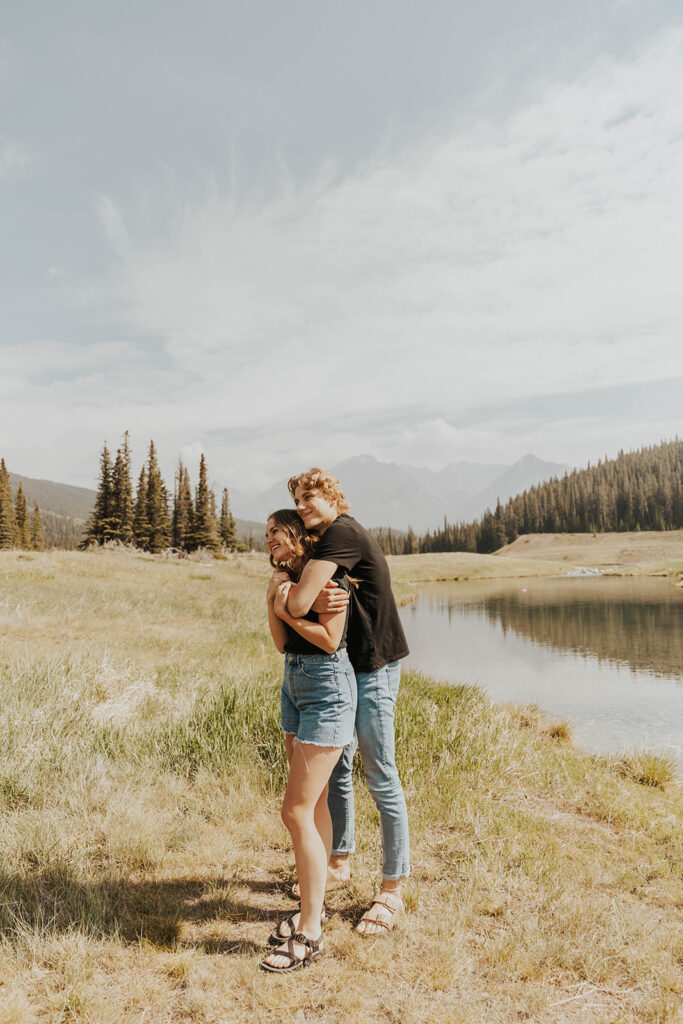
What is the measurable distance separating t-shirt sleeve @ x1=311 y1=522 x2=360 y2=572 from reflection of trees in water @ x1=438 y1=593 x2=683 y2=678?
1519 centimetres

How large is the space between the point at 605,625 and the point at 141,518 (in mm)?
53745

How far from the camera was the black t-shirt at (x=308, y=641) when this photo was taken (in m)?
3.36

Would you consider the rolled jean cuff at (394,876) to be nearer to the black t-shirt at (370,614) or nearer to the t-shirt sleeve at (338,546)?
the black t-shirt at (370,614)

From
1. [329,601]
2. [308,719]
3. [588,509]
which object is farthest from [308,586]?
[588,509]

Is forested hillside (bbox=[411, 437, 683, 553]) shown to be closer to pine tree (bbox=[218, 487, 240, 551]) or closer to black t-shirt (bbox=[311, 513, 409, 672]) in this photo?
pine tree (bbox=[218, 487, 240, 551])

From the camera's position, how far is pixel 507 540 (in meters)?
137

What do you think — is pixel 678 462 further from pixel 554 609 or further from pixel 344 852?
pixel 344 852

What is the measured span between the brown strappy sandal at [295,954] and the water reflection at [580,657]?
7.48m

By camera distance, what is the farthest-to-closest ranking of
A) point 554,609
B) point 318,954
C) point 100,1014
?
point 554,609, point 318,954, point 100,1014

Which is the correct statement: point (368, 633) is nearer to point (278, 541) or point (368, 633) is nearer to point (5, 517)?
point (278, 541)

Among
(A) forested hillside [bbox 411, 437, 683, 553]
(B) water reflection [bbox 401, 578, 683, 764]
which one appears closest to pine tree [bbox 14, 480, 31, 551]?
(B) water reflection [bbox 401, 578, 683, 764]

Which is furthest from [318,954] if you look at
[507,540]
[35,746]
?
[507,540]

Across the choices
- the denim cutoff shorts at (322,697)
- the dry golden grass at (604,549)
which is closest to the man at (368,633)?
the denim cutoff shorts at (322,697)

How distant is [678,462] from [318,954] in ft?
561
